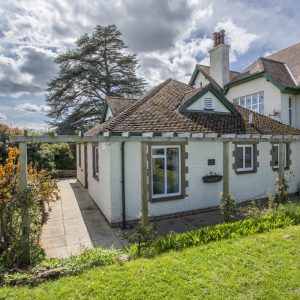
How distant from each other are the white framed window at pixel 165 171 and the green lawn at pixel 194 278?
403 centimetres

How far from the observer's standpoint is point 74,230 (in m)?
8.48

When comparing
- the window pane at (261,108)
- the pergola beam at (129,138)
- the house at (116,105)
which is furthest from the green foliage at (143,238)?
the window pane at (261,108)

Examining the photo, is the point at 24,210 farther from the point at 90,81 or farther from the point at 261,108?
the point at 90,81

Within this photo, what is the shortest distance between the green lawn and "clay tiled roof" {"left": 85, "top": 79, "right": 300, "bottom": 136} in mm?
5092

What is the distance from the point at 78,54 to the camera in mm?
32062

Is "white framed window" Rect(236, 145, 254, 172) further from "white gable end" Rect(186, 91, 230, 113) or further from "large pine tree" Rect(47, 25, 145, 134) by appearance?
"large pine tree" Rect(47, 25, 145, 134)

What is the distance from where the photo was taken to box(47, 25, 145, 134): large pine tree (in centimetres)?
3192

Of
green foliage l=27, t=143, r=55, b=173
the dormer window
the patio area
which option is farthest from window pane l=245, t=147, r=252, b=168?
green foliage l=27, t=143, r=55, b=173

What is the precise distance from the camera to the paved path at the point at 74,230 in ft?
23.2

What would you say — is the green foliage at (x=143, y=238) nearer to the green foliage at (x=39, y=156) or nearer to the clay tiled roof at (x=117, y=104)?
the clay tiled roof at (x=117, y=104)

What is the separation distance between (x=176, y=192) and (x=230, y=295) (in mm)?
5998

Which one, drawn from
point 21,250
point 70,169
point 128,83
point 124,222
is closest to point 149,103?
point 124,222

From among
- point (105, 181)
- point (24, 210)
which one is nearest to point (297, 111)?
point (105, 181)

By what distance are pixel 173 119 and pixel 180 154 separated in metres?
1.75
